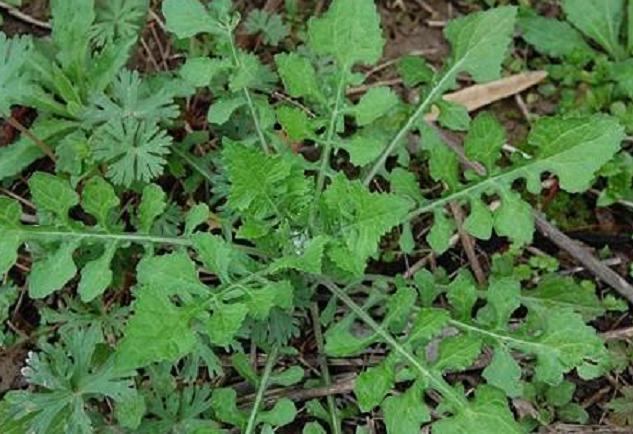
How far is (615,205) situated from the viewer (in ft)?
12.4

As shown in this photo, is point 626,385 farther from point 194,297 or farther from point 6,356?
point 6,356

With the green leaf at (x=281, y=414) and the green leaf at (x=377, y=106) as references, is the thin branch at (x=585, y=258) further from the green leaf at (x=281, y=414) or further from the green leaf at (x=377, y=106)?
the green leaf at (x=281, y=414)

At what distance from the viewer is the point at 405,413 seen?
2854 mm

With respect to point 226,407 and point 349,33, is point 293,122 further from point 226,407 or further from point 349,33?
point 226,407

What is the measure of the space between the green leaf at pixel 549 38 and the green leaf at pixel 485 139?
36.1 inches

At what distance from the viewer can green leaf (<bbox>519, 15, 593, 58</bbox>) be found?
393 centimetres

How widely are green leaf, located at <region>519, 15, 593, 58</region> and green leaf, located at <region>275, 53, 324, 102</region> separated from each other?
1.12m

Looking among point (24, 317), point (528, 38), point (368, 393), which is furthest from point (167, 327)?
point (528, 38)

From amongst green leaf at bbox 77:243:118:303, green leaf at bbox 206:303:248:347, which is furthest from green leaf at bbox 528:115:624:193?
green leaf at bbox 77:243:118:303

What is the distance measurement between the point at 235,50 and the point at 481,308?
1.15 meters

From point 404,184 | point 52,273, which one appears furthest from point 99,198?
point 404,184

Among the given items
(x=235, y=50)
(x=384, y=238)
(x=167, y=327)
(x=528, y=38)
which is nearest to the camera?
(x=167, y=327)

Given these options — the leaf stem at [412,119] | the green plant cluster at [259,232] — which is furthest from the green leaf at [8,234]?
the leaf stem at [412,119]

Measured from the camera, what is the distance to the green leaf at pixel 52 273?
3.01 m
